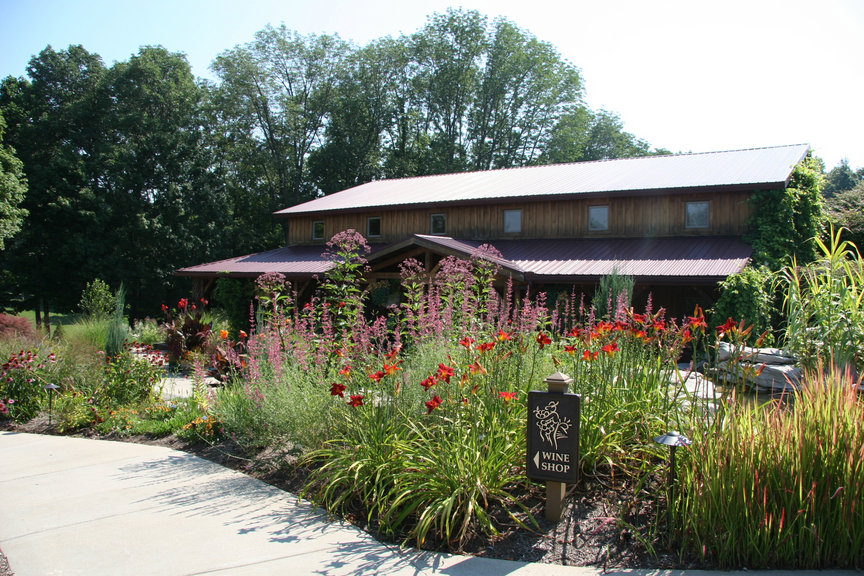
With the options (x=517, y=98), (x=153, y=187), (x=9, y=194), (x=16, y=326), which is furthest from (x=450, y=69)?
(x=16, y=326)

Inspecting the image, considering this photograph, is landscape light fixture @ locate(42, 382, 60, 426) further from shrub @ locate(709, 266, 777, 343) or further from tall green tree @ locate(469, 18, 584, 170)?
tall green tree @ locate(469, 18, 584, 170)

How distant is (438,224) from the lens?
21266mm

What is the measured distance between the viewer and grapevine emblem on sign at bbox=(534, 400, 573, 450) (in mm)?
3857

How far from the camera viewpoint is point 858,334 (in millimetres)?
5977

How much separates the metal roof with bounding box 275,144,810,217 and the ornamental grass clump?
534 inches

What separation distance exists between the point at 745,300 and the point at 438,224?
34.9 ft

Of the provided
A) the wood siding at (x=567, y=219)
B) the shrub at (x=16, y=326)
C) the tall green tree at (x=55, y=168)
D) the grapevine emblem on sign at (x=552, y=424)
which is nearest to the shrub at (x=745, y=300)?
the wood siding at (x=567, y=219)

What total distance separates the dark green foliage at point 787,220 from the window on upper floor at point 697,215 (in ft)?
3.73

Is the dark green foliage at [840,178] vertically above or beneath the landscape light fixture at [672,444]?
above

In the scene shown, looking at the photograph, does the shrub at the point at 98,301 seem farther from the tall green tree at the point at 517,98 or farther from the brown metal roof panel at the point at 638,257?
the tall green tree at the point at 517,98

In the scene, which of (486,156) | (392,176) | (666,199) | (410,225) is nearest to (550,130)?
(486,156)

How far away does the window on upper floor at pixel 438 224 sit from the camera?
2112 centimetres

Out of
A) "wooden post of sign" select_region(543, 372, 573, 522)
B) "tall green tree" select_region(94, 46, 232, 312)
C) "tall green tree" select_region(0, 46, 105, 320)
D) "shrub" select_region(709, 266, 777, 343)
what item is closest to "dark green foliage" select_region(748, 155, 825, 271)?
"shrub" select_region(709, 266, 777, 343)

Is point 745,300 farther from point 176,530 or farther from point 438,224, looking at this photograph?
point 176,530
